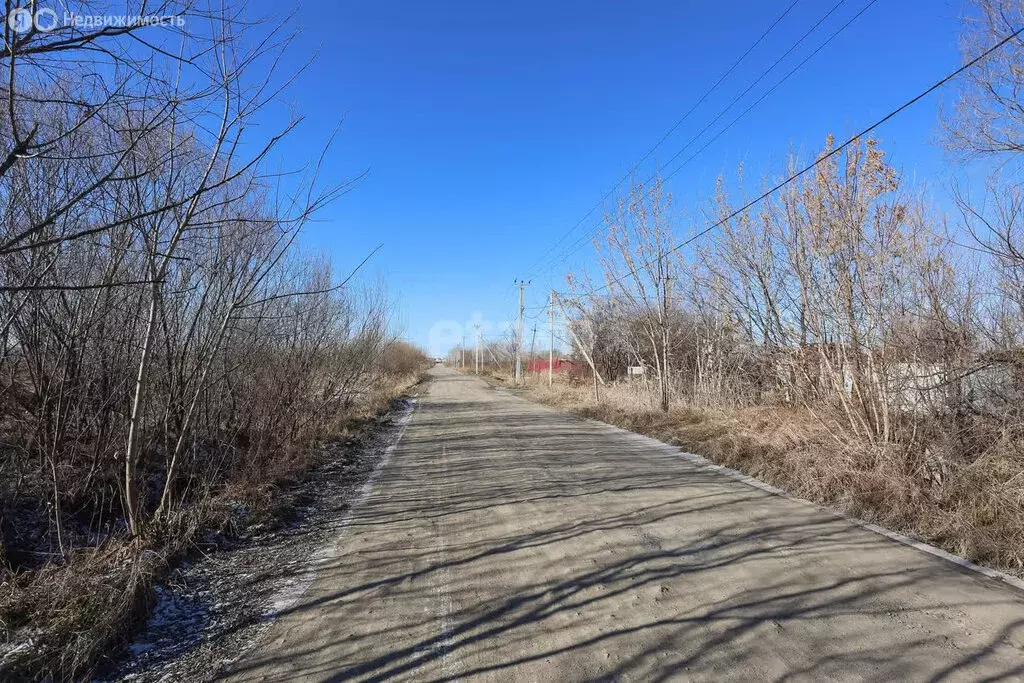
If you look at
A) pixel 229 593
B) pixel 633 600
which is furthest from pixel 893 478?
pixel 229 593

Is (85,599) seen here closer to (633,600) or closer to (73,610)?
(73,610)

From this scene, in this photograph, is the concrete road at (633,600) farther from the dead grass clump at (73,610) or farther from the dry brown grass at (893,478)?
the dead grass clump at (73,610)

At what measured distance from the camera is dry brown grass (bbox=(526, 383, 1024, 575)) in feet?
16.9

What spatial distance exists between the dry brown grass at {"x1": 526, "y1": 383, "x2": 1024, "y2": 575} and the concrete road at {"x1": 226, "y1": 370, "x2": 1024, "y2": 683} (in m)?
0.44

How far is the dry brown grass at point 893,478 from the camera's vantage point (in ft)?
16.9

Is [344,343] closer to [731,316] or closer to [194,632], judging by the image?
[731,316]

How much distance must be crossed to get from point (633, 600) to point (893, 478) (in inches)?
161

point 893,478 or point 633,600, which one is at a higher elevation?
point 893,478

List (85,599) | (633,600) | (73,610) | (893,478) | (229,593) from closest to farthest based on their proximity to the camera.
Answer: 1. (73,610)
2. (85,599)
3. (633,600)
4. (229,593)
5. (893,478)

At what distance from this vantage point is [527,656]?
3400 millimetres

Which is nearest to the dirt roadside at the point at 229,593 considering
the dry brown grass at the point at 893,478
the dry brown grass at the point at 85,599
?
the dry brown grass at the point at 85,599

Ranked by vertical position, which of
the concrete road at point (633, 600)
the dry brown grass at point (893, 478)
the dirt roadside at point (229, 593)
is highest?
the dry brown grass at point (893, 478)

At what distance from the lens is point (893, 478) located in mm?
6496

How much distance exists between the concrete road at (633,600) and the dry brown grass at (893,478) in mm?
443
